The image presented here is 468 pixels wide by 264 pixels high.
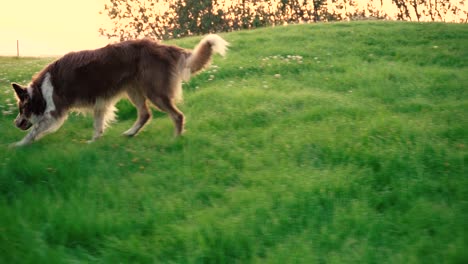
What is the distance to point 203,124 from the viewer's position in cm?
706

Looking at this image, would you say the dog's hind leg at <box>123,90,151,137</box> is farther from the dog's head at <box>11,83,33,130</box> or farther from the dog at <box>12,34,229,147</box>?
the dog's head at <box>11,83,33,130</box>

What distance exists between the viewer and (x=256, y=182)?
4.69 meters

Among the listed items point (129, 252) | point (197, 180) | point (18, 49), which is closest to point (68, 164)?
point (197, 180)

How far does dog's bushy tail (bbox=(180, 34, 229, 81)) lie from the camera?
6812mm

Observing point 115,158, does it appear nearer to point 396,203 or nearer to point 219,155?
point 219,155

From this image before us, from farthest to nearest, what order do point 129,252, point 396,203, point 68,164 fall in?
point 68,164 → point 396,203 → point 129,252

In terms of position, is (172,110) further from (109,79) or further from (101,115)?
(101,115)

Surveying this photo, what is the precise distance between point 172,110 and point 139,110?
2.93 feet

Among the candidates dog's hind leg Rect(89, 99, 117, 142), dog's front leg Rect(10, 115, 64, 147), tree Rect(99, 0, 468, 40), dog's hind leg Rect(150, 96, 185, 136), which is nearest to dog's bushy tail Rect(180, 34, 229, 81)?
dog's hind leg Rect(150, 96, 185, 136)

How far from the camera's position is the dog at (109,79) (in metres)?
6.80

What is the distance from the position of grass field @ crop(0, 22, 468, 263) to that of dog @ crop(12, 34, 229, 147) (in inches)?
15.3

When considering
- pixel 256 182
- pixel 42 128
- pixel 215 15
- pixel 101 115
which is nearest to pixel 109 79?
pixel 101 115

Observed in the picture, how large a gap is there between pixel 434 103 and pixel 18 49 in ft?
127

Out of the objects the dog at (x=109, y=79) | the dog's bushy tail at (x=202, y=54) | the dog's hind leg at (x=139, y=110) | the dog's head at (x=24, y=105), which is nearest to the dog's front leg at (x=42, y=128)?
the dog at (x=109, y=79)
